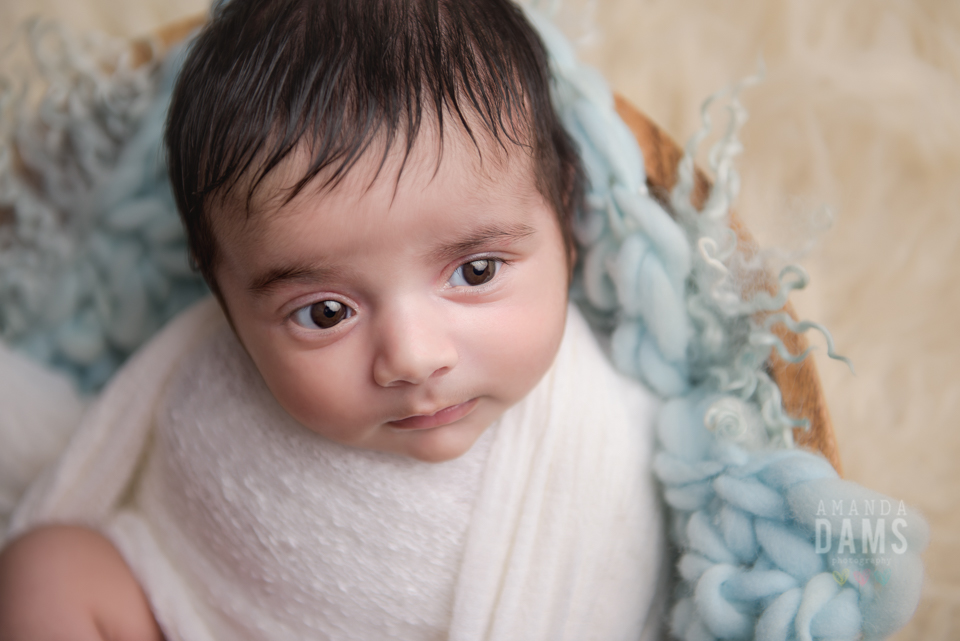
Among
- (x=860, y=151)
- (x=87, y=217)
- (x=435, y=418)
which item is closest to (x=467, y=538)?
(x=435, y=418)

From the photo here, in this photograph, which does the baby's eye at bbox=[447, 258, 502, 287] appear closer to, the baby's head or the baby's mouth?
the baby's head

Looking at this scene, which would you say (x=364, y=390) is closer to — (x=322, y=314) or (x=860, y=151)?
(x=322, y=314)

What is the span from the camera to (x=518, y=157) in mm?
628

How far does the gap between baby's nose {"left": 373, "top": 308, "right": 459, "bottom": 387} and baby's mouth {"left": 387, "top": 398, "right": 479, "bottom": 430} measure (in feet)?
0.20

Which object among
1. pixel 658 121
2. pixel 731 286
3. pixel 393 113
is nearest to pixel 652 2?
pixel 658 121

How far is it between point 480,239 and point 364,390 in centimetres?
15

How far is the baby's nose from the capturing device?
1.88 feet

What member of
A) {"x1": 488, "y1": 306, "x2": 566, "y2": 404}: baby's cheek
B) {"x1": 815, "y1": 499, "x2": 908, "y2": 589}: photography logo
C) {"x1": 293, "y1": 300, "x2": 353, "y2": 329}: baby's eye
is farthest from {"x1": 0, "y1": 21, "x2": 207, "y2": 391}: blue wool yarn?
{"x1": 815, "y1": 499, "x2": 908, "y2": 589}: photography logo

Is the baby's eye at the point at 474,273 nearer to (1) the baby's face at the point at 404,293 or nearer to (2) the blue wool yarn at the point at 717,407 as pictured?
(1) the baby's face at the point at 404,293

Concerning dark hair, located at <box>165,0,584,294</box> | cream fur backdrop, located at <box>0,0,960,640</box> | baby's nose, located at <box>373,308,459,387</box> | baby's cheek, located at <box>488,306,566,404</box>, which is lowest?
cream fur backdrop, located at <box>0,0,960,640</box>

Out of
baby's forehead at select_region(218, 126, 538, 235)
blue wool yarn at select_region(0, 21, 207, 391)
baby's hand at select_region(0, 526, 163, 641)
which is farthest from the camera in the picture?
blue wool yarn at select_region(0, 21, 207, 391)

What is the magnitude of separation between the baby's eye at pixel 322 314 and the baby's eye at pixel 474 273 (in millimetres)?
90

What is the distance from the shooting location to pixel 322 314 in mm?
614

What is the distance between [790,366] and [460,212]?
371 mm
